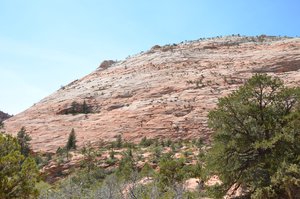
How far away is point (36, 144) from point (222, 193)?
97.4 ft

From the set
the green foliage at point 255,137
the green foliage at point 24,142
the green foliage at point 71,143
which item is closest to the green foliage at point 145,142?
the green foliage at point 71,143

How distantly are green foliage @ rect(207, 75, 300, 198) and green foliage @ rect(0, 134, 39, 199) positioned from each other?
946cm

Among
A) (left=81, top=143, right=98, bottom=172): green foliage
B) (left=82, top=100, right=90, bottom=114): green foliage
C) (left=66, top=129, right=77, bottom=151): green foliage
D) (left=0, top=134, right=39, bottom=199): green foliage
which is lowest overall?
(left=81, top=143, right=98, bottom=172): green foliage

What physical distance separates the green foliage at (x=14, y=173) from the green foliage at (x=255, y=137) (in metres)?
9.46

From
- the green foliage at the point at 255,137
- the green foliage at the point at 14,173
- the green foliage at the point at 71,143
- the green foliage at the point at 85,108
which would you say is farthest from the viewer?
the green foliage at the point at 85,108

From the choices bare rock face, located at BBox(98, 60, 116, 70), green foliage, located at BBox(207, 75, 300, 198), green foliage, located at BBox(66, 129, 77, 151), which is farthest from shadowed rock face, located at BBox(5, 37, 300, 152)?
green foliage, located at BBox(207, 75, 300, 198)

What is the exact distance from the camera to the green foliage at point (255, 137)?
16188 mm

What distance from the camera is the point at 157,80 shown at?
55781mm

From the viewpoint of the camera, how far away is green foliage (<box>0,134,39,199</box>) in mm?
11031

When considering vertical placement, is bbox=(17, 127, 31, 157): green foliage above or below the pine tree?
below

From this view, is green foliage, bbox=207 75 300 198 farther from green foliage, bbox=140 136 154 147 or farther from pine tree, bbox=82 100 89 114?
pine tree, bbox=82 100 89 114

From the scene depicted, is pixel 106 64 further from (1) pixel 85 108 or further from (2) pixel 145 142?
(2) pixel 145 142

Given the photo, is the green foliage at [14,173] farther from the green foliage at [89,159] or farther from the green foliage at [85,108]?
the green foliage at [85,108]

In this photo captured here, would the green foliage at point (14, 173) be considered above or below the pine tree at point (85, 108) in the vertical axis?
below
